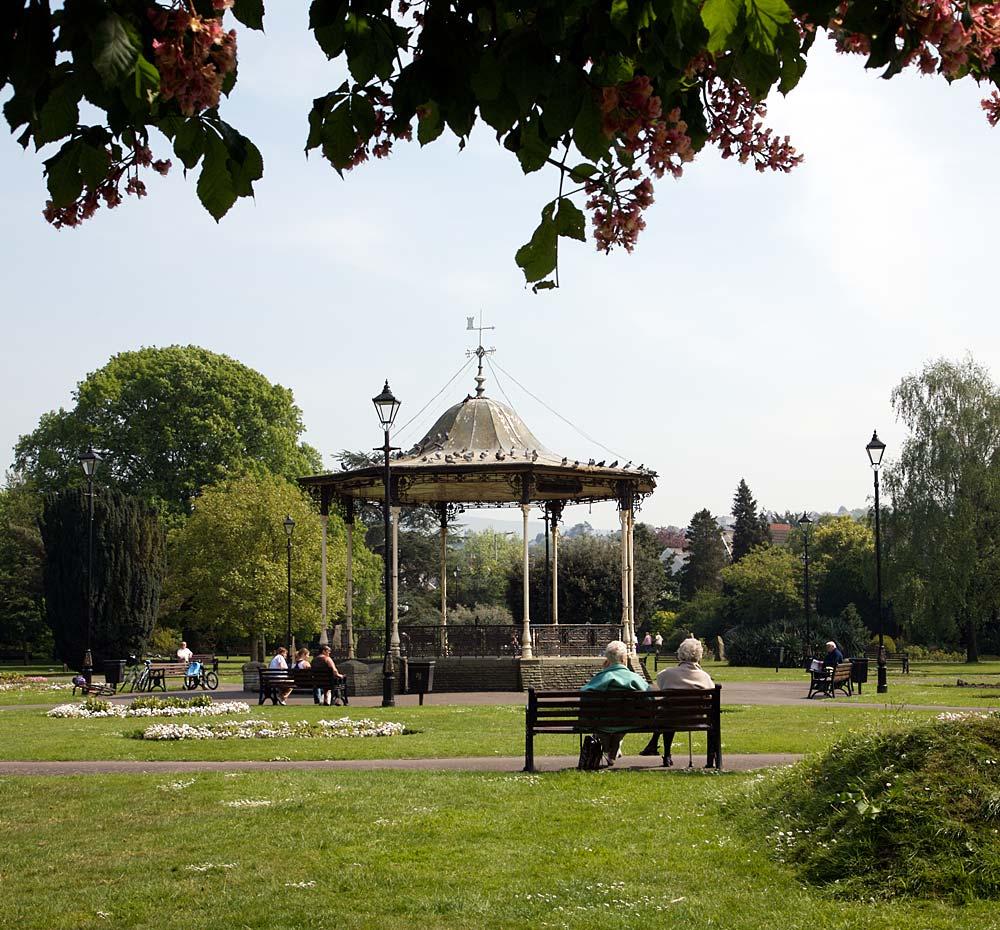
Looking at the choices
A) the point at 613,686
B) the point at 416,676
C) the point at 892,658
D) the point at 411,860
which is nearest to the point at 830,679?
the point at 416,676

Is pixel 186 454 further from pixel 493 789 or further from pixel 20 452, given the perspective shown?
pixel 493 789

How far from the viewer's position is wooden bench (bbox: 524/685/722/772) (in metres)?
12.8

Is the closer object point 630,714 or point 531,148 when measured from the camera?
point 531,148

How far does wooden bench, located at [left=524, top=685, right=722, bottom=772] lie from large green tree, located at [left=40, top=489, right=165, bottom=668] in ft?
117

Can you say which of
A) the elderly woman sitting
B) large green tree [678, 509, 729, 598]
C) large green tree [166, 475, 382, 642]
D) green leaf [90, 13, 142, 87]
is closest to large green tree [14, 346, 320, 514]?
large green tree [166, 475, 382, 642]

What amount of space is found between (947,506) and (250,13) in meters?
52.6

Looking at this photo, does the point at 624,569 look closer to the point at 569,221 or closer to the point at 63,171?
the point at 569,221

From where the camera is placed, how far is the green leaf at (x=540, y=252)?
13.8 ft

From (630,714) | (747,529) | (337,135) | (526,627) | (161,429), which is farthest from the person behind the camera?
(747,529)

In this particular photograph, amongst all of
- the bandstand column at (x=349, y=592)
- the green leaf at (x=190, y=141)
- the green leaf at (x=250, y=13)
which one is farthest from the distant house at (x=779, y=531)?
the green leaf at (x=190, y=141)

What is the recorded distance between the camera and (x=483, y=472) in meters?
31.3

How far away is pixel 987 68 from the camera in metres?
4.18

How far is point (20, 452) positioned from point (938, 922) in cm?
5743

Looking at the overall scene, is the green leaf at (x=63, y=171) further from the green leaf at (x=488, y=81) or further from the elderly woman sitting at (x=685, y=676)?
the elderly woman sitting at (x=685, y=676)
